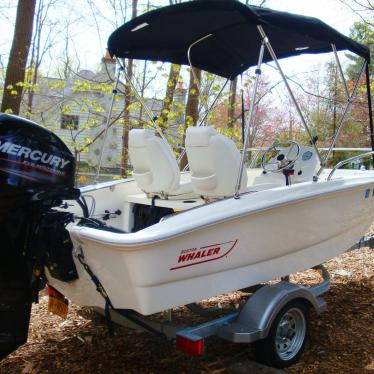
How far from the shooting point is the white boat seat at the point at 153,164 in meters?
3.98

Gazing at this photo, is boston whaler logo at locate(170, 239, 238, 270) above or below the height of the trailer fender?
above

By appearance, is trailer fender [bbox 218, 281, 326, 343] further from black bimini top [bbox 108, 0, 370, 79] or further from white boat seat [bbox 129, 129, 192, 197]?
black bimini top [bbox 108, 0, 370, 79]

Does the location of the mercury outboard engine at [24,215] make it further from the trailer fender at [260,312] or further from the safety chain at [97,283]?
the trailer fender at [260,312]

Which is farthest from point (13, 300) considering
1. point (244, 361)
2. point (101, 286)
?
point (244, 361)

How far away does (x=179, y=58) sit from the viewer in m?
4.90

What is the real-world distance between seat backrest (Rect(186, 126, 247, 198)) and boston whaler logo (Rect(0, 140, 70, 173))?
1113 mm

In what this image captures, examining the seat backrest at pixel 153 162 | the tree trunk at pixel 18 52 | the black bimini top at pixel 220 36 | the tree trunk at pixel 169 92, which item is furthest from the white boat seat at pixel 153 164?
the tree trunk at pixel 169 92

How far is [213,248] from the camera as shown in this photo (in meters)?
2.80

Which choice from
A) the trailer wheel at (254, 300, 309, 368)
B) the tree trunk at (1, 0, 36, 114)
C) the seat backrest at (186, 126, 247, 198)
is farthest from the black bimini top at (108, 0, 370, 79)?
the tree trunk at (1, 0, 36, 114)

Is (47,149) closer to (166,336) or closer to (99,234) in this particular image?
(99,234)

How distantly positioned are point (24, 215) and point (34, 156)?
34cm

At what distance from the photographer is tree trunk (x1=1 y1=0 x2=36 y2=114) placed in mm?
7230

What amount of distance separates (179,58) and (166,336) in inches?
123

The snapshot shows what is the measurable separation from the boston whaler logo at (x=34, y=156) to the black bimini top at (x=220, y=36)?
157 centimetres
